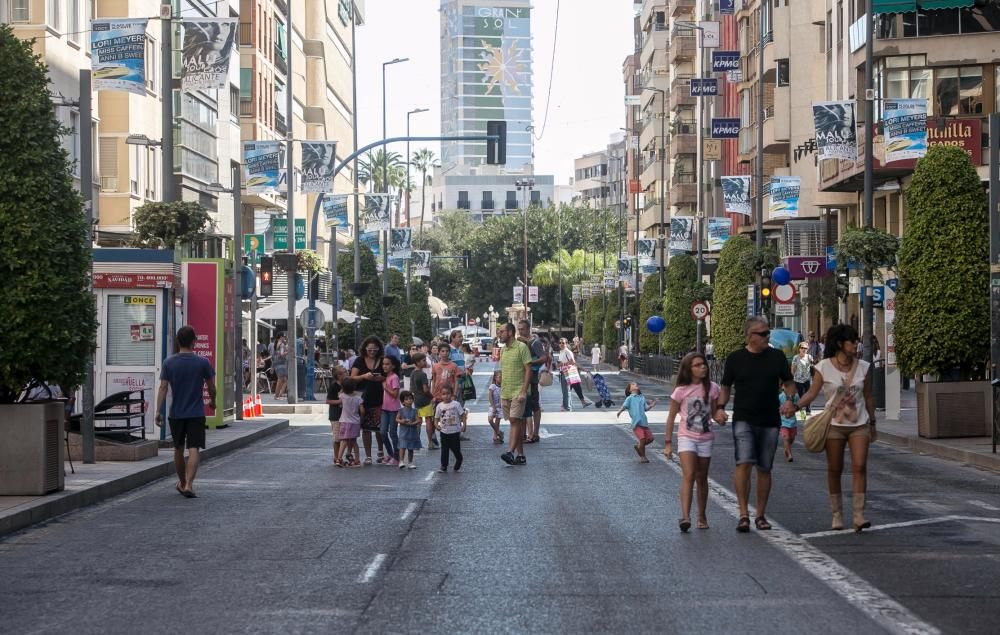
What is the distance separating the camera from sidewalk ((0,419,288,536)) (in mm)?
14758

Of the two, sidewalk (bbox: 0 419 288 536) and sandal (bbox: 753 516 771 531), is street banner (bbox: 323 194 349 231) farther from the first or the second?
sandal (bbox: 753 516 771 531)

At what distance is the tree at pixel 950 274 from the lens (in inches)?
1035

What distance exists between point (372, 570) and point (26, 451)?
20.0ft

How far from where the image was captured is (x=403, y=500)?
17.1 meters

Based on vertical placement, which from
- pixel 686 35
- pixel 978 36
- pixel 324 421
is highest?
pixel 686 35

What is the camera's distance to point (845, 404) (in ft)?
45.9

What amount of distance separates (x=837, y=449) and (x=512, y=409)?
7.98 metres

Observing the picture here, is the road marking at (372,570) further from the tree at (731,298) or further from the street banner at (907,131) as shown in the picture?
the tree at (731,298)

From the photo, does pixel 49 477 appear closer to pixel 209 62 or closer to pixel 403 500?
pixel 403 500

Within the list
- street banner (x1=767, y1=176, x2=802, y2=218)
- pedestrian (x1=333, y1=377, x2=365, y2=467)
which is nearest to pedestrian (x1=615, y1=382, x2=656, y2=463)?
pedestrian (x1=333, y1=377, x2=365, y2=467)

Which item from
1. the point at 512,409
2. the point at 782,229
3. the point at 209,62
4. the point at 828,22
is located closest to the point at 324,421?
the point at 209,62

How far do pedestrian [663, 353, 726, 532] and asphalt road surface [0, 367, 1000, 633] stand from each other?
0.35 m

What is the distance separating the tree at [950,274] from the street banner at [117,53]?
12.7 metres

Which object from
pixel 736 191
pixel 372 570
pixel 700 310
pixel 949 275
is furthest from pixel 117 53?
pixel 700 310
